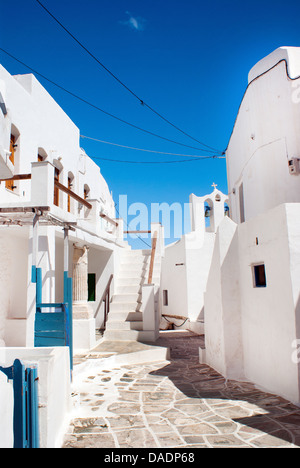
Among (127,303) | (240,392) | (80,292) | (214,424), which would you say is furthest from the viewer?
(127,303)

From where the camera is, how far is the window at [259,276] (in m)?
6.67

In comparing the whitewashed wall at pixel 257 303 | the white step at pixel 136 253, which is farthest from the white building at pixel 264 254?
the white step at pixel 136 253

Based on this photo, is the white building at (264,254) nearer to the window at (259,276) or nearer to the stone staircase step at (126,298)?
the window at (259,276)

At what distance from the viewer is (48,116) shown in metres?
10.3

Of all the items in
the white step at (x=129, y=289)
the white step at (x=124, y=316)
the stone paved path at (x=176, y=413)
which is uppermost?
the white step at (x=129, y=289)

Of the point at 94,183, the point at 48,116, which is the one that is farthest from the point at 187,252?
the point at 48,116

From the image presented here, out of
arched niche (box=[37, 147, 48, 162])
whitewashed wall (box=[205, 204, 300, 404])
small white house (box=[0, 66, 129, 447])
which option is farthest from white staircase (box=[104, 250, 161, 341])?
arched niche (box=[37, 147, 48, 162])

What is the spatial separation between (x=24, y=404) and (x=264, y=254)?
4.96 metres

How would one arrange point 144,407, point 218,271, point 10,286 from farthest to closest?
point 10,286
point 218,271
point 144,407

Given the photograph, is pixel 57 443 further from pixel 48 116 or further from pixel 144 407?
pixel 48 116

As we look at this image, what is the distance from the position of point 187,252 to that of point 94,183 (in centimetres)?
552

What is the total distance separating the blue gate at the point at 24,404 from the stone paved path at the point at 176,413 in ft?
4.12

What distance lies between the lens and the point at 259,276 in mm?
6812

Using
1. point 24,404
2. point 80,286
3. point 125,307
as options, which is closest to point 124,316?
point 125,307
